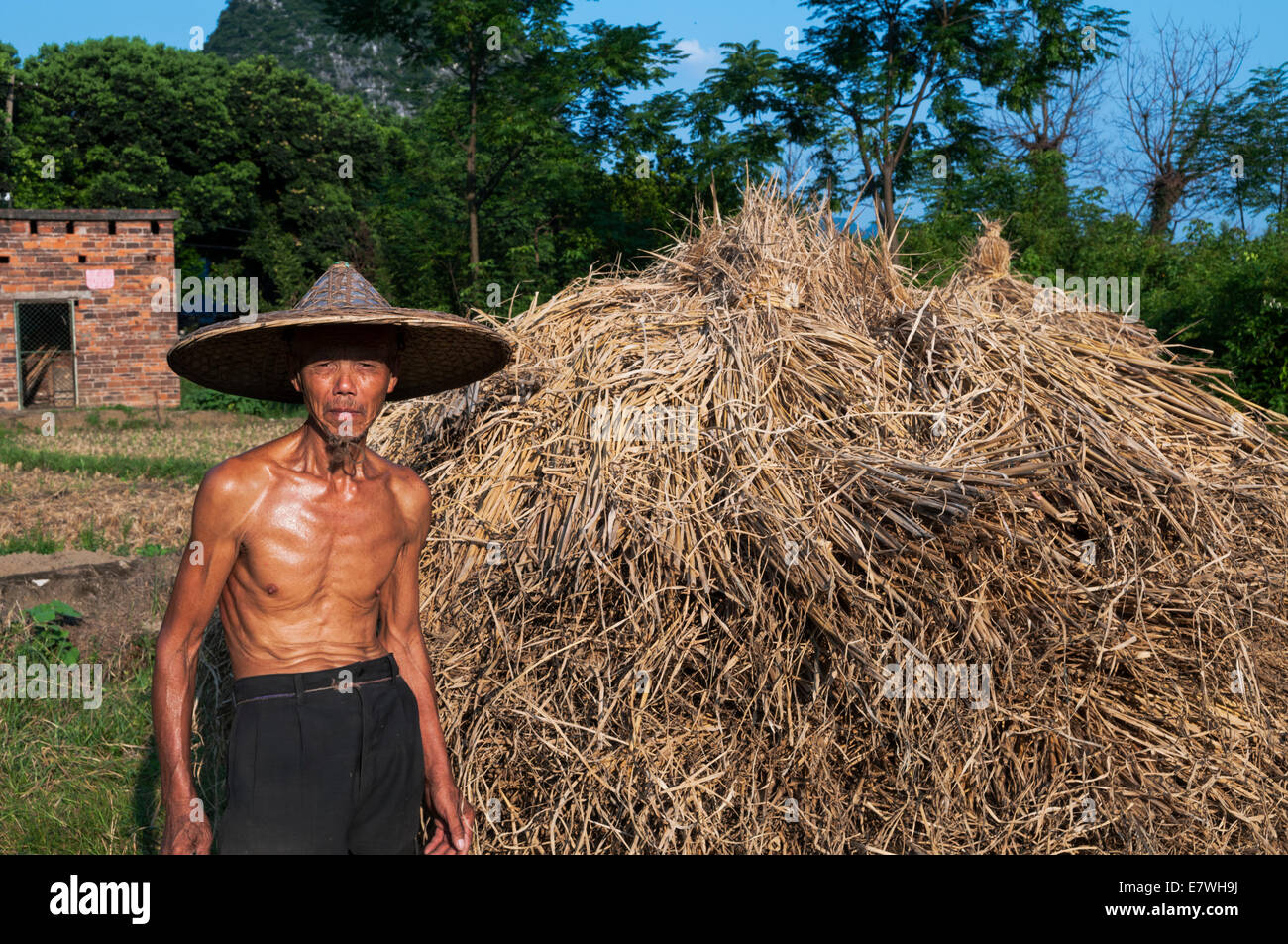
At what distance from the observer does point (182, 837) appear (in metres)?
2.24

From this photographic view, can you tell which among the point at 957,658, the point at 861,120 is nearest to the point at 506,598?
the point at 957,658

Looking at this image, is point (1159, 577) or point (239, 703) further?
point (1159, 577)

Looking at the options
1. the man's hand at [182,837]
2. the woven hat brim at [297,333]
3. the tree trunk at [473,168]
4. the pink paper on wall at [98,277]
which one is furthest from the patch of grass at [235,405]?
the man's hand at [182,837]

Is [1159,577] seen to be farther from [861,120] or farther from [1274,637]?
[861,120]

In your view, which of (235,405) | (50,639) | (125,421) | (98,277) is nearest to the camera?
(50,639)

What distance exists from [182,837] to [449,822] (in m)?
0.71

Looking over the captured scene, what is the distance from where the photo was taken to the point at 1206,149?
84.0ft

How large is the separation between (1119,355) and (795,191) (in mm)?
1517

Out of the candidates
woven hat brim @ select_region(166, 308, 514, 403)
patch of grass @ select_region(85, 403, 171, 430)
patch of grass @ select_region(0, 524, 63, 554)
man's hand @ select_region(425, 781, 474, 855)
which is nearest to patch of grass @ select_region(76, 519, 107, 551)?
patch of grass @ select_region(0, 524, 63, 554)

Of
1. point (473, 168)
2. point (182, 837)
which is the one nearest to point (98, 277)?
point (473, 168)

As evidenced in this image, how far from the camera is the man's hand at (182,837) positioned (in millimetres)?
2242

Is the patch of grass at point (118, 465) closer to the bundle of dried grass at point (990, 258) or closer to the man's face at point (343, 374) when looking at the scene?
the bundle of dried grass at point (990, 258)

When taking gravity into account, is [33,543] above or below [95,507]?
below

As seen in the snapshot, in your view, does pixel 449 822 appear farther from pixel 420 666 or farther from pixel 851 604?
pixel 851 604
